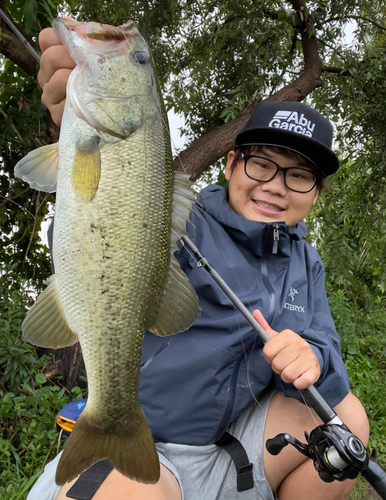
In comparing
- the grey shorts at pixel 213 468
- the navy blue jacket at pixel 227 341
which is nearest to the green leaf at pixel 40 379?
the grey shorts at pixel 213 468

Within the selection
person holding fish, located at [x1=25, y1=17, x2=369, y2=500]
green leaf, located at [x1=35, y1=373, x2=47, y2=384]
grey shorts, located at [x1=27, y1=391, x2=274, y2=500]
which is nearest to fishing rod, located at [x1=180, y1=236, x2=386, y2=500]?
person holding fish, located at [x1=25, y1=17, x2=369, y2=500]

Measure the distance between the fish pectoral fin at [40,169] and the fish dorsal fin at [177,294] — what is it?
379 mm

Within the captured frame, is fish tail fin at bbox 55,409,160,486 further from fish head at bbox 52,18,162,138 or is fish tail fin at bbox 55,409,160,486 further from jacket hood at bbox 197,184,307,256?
jacket hood at bbox 197,184,307,256

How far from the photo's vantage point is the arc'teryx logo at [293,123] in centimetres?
208

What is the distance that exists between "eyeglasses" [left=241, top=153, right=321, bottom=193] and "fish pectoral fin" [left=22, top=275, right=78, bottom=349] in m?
1.15

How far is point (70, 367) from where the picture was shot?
128 inches

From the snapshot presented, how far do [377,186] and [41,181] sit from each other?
13.6ft

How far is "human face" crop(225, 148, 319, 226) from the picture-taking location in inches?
81.6

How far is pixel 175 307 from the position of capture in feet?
4.53

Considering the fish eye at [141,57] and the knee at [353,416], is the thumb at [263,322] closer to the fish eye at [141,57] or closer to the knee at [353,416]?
the knee at [353,416]

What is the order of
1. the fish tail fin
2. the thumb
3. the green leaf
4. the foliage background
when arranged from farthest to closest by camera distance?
the foliage background
the green leaf
the thumb
the fish tail fin

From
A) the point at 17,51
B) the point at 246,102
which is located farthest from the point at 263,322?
the point at 246,102

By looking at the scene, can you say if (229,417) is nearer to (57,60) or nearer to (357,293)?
(57,60)

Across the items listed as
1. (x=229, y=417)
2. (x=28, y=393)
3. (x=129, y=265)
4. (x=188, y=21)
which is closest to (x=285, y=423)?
(x=229, y=417)
